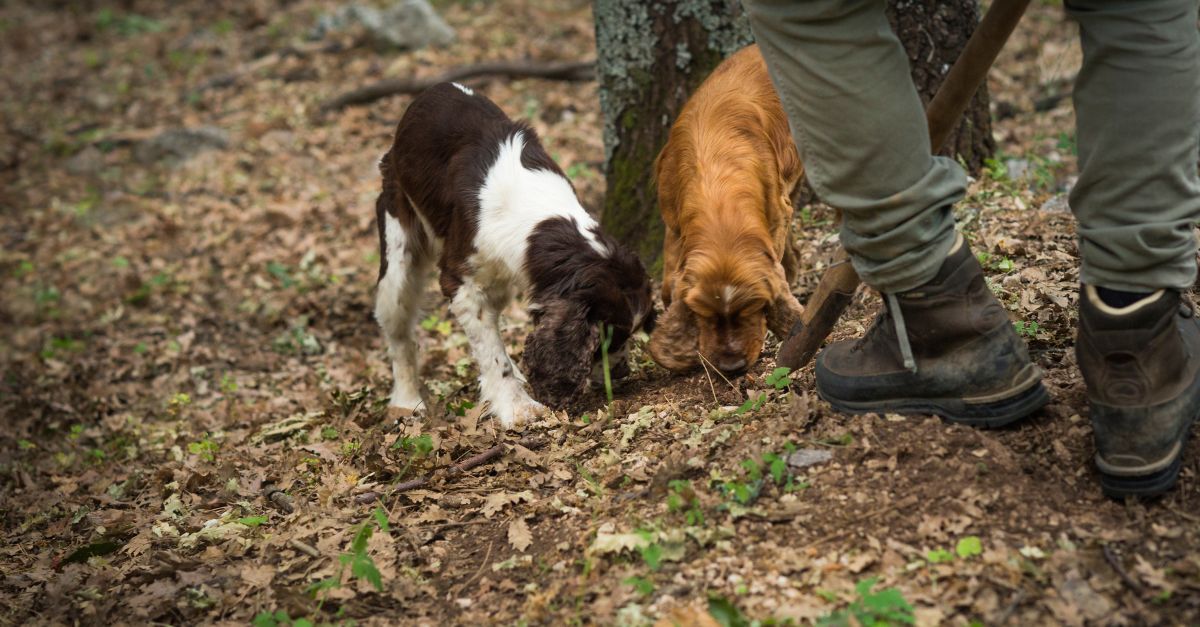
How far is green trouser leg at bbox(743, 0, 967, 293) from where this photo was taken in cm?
274

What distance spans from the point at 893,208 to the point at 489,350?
2.44 m

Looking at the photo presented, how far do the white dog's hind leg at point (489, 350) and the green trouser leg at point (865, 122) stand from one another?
218 centimetres

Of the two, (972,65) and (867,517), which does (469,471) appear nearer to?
(867,517)

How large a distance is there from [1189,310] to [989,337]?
1.96ft

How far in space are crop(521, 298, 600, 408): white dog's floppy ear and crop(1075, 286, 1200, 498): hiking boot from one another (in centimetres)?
208

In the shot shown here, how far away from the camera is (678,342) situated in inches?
169

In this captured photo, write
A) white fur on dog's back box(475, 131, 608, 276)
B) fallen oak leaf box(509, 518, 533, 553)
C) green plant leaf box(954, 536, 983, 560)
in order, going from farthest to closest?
1. white fur on dog's back box(475, 131, 608, 276)
2. fallen oak leaf box(509, 518, 533, 553)
3. green plant leaf box(954, 536, 983, 560)

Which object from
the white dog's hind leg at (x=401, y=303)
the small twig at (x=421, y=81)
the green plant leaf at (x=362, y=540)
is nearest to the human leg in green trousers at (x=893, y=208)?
the green plant leaf at (x=362, y=540)

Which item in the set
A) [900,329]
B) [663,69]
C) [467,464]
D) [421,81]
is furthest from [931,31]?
[421,81]

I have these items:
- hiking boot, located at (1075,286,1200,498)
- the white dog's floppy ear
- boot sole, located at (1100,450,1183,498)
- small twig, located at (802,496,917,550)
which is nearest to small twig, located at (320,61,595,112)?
the white dog's floppy ear

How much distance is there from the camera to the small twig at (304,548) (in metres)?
3.42

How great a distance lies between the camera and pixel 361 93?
10383 mm

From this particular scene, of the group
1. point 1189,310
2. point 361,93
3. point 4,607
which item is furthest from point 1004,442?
point 361,93

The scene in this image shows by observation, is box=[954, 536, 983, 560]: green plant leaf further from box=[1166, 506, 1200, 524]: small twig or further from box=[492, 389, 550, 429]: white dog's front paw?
box=[492, 389, 550, 429]: white dog's front paw
